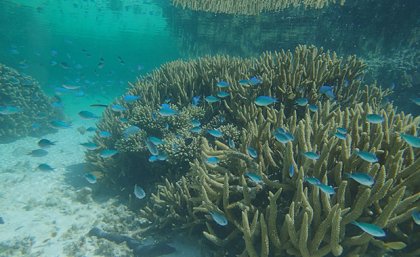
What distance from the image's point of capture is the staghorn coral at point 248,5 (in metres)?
11.5

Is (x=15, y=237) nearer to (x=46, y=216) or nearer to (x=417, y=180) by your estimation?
(x=46, y=216)

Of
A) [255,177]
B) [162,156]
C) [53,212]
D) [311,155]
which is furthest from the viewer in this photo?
[53,212]

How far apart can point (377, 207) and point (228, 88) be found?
15.9 feet

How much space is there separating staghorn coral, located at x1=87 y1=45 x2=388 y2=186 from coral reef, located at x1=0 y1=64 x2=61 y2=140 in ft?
29.8

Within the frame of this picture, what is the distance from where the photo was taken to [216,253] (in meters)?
4.34

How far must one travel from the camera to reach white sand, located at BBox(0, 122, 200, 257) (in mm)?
5906

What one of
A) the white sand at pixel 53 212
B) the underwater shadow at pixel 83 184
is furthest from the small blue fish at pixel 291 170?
the underwater shadow at pixel 83 184

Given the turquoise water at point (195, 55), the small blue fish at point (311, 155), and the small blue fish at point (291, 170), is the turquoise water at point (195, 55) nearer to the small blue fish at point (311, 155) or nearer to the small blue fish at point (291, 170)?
the small blue fish at point (291, 170)

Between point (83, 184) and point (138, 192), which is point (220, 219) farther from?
point (83, 184)

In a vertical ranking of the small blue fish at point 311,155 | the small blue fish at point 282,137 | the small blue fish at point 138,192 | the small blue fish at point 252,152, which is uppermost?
the small blue fish at point 311,155

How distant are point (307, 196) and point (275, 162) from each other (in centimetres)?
109

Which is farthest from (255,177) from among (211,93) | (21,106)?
(21,106)

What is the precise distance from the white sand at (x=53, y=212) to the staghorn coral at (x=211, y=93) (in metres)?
1.10

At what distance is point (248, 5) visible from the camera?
1390cm
